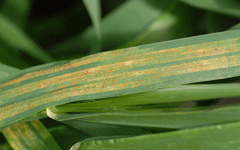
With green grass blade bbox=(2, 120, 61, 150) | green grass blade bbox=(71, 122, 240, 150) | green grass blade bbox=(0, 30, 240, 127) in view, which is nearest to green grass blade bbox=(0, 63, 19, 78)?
green grass blade bbox=(0, 30, 240, 127)

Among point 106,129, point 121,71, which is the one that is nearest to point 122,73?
point 121,71

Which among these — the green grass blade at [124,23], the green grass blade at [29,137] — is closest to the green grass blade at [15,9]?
the green grass blade at [124,23]

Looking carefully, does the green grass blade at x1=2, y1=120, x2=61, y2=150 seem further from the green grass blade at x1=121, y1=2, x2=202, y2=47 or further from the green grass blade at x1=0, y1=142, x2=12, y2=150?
the green grass blade at x1=121, y1=2, x2=202, y2=47

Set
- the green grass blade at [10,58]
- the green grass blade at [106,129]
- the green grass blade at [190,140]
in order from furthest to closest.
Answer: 1. the green grass blade at [10,58]
2. the green grass blade at [106,129]
3. the green grass blade at [190,140]

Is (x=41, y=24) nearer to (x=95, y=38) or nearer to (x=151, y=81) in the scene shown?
(x=95, y=38)

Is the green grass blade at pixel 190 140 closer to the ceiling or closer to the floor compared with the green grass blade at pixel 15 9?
closer to the floor

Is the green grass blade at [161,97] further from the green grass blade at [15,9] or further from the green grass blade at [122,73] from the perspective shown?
the green grass blade at [15,9]

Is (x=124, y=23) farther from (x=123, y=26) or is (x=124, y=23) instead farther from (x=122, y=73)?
(x=122, y=73)
